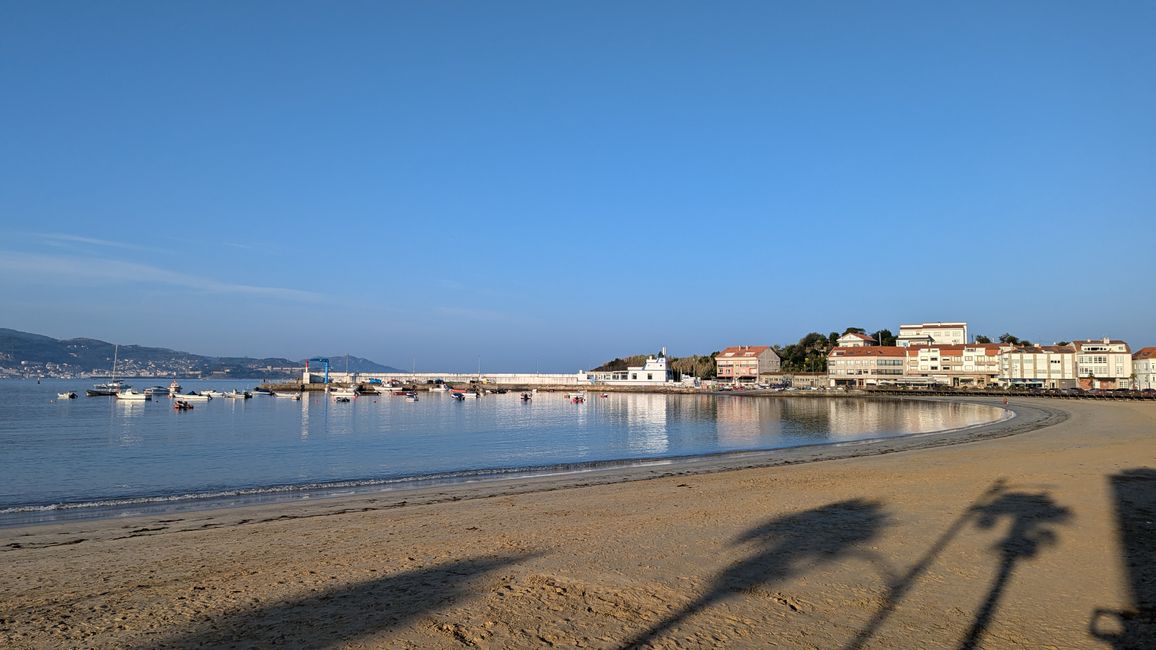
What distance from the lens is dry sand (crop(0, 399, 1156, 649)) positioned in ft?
19.2

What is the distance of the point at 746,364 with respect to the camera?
380ft

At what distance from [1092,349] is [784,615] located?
4298 inches

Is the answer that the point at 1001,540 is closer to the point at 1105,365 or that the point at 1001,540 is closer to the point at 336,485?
the point at 336,485

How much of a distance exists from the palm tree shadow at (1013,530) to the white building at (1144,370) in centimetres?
9865

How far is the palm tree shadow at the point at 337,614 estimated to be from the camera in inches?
224

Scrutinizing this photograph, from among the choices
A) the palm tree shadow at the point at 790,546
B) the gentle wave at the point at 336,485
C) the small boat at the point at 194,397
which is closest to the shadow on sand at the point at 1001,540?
the palm tree shadow at the point at 790,546

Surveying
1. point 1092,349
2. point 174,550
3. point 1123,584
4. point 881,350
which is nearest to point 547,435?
point 174,550

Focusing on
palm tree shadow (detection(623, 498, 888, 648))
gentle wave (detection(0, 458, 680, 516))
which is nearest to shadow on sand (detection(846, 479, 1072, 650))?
palm tree shadow (detection(623, 498, 888, 648))

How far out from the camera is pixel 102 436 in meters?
31.1

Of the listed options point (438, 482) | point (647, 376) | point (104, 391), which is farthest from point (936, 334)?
point (104, 391)

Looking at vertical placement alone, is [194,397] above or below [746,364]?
below

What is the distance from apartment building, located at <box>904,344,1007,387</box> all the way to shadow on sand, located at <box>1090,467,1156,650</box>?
310 ft

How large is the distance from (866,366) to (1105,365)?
2918 cm

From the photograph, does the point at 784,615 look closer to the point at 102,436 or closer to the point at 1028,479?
the point at 1028,479
